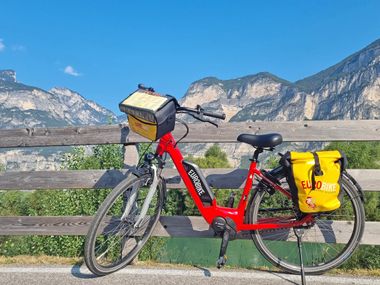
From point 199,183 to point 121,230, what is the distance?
881 mm

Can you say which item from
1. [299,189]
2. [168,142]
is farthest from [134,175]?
[299,189]

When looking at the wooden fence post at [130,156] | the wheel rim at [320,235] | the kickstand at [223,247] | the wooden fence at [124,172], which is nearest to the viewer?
the kickstand at [223,247]

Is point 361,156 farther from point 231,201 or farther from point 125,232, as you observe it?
point 125,232

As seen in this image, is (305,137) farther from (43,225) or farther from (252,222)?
(43,225)

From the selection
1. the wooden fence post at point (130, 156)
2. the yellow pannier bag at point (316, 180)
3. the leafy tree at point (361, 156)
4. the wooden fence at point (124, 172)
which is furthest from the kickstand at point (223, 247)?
the leafy tree at point (361, 156)

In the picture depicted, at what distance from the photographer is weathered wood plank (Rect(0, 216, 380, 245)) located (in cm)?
375

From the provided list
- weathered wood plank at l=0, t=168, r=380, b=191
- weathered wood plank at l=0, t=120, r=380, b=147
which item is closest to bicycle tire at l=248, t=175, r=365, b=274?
weathered wood plank at l=0, t=168, r=380, b=191

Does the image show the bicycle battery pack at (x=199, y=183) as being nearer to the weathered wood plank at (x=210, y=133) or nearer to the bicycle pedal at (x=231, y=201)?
the bicycle pedal at (x=231, y=201)

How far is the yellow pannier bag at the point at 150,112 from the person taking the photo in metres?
3.17

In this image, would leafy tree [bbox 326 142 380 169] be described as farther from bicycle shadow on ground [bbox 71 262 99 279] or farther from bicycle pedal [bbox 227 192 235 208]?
bicycle shadow on ground [bbox 71 262 99 279]

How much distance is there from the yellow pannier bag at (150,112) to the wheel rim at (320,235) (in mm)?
1036

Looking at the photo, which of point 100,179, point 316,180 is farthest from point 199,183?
point 100,179

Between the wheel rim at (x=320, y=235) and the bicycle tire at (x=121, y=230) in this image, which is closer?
the bicycle tire at (x=121, y=230)

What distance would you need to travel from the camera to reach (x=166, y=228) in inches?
158
